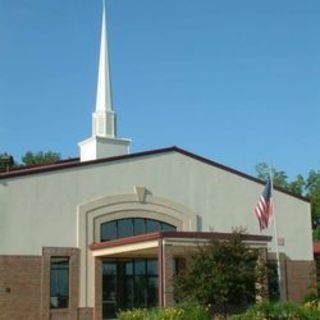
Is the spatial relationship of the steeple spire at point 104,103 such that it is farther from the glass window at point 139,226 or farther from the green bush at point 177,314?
the green bush at point 177,314

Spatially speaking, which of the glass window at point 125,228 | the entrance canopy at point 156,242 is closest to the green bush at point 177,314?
the entrance canopy at point 156,242

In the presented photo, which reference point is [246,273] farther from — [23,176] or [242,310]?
[23,176]

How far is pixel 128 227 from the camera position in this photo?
115 ft

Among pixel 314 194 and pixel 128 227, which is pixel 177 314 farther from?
pixel 314 194

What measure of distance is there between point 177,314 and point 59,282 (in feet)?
34.0

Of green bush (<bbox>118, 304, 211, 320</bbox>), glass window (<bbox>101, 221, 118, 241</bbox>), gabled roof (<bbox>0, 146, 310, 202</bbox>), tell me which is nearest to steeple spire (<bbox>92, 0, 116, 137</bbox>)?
gabled roof (<bbox>0, 146, 310, 202</bbox>)

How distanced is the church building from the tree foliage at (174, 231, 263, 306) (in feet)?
3.15

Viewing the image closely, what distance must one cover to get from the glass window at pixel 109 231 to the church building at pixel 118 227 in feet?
0.15

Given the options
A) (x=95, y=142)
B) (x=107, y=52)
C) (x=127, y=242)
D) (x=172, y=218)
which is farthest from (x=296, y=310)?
(x=107, y=52)

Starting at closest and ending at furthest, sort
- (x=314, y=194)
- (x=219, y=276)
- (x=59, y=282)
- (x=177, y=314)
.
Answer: (x=177, y=314), (x=219, y=276), (x=59, y=282), (x=314, y=194)

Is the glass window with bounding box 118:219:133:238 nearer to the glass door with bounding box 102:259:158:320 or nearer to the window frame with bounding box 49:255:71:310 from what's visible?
the glass door with bounding box 102:259:158:320

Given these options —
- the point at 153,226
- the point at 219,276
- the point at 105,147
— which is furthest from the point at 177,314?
the point at 105,147

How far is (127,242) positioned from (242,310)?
6.18 meters

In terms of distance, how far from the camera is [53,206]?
109 feet
